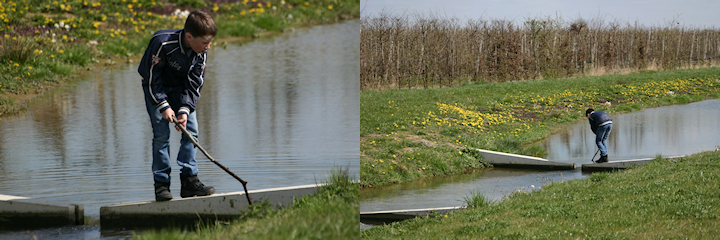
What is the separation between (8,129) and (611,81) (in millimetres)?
7225

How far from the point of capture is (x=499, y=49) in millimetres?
6387

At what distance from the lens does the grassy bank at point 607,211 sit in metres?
4.66

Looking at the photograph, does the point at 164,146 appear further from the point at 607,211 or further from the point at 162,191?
the point at 607,211

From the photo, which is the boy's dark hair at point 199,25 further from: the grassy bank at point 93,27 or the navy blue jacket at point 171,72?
the grassy bank at point 93,27

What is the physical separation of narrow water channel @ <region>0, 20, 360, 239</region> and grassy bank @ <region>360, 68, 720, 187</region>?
414 millimetres

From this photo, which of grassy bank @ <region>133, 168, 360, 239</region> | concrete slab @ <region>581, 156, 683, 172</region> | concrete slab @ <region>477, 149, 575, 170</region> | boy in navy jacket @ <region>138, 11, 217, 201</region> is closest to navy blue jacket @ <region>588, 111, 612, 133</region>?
concrete slab @ <region>581, 156, 683, 172</region>

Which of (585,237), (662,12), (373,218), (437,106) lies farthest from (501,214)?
(662,12)

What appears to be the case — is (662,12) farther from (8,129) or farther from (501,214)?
(8,129)

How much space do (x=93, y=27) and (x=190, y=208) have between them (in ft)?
34.8

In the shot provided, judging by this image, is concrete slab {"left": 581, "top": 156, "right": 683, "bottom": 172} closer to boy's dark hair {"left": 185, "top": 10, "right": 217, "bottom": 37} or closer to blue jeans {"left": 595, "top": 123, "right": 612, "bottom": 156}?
blue jeans {"left": 595, "top": 123, "right": 612, "bottom": 156}

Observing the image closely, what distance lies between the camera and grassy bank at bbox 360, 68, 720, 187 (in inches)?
248

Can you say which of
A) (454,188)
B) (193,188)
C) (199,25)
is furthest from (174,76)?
(454,188)

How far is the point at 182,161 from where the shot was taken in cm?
404

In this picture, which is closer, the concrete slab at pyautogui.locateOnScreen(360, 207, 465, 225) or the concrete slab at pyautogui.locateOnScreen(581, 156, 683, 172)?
the concrete slab at pyautogui.locateOnScreen(360, 207, 465, 225)
